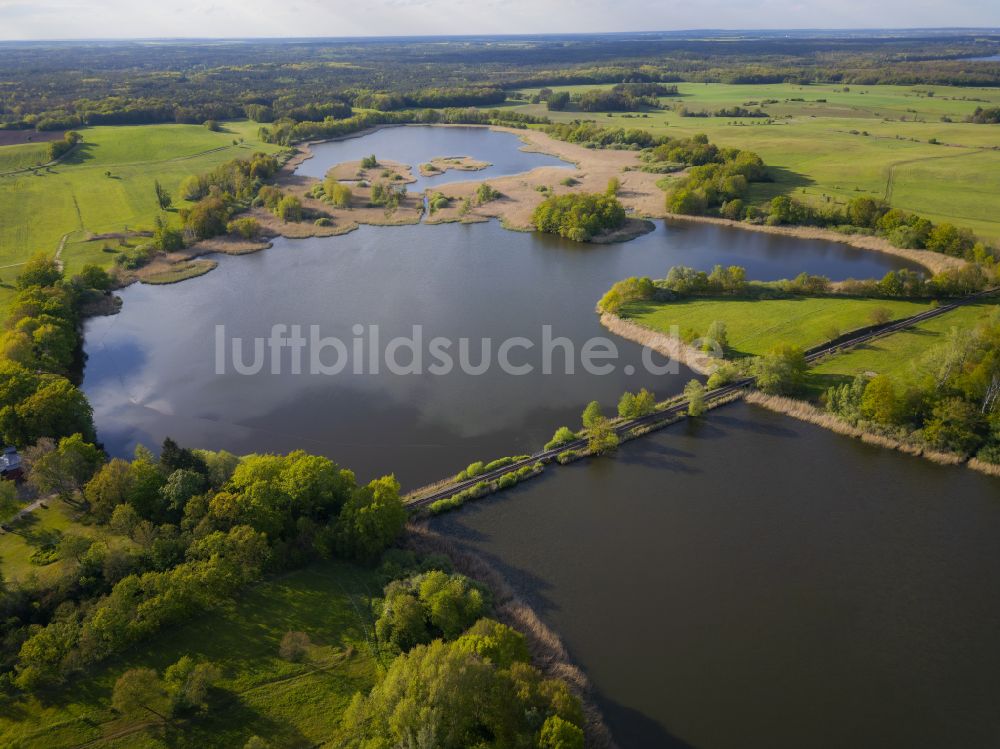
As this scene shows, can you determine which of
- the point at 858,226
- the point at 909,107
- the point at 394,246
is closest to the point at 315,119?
the point at 394,246

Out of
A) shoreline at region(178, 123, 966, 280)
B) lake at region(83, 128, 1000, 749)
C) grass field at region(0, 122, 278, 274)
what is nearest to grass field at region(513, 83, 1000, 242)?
shoreline at region(178, 123, 966, 280)

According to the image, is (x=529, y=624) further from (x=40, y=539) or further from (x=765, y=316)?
(x=765, y=316)

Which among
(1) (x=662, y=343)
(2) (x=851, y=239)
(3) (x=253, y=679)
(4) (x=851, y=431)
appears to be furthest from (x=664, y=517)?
(2) (x=851, y=239)

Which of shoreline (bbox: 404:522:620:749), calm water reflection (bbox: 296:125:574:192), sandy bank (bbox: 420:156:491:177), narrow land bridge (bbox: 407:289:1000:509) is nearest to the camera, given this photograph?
shoreline (bbox: 404:522:620:749)

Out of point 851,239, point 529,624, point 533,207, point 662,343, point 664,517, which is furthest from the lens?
A: point 533,207

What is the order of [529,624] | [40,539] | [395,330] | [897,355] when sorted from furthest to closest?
[395,330]
[897,355]
[40,539]
[529,624]

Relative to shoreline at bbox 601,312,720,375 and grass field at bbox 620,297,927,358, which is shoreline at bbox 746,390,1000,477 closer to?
shoreline at bbox 601,312,720,375
